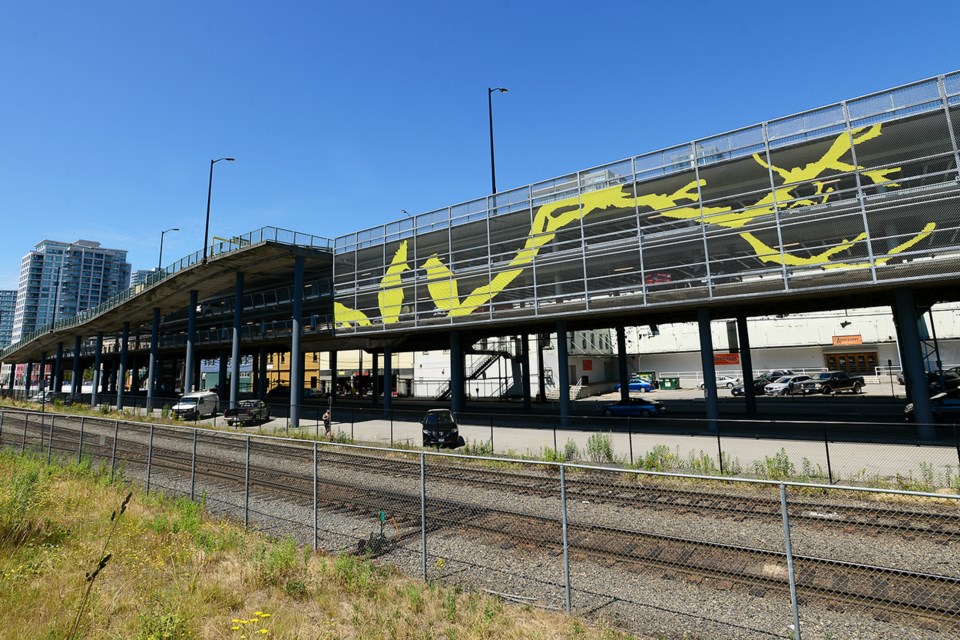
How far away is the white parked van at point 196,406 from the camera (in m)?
35.9

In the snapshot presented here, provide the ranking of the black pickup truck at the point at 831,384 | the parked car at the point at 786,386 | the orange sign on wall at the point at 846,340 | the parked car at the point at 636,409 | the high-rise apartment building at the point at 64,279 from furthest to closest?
the high-rise apartment building at the point at 64,279
the orange sign on wall at the point at 846,340
the parked car at the point at 786,386
the black pickup truck at the point at 831,384
the parked car at the point at 636,409

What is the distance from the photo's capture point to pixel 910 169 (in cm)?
2036

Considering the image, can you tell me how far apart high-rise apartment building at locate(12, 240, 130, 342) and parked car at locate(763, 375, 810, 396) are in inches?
7968

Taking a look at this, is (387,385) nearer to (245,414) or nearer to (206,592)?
(245,414)

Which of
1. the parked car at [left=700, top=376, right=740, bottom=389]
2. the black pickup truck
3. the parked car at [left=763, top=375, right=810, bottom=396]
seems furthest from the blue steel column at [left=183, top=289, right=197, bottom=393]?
the black pickup truck

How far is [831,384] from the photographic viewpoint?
44906 millimetres

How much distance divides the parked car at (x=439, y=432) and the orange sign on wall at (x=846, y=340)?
56561mm

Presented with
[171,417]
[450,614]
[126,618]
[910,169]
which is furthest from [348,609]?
[171,417]

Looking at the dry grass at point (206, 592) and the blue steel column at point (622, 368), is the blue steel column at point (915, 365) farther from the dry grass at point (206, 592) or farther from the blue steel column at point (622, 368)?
the dry grass at point (206, 592)

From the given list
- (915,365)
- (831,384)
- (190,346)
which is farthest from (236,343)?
(831,384)

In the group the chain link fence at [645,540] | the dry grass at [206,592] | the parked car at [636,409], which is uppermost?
the parked car at [636,409]

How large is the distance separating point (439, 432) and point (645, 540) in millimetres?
14552

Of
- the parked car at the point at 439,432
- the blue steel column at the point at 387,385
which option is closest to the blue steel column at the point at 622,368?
the parked car at the point at 439,432

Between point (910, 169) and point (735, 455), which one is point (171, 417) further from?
point (910, 169)
